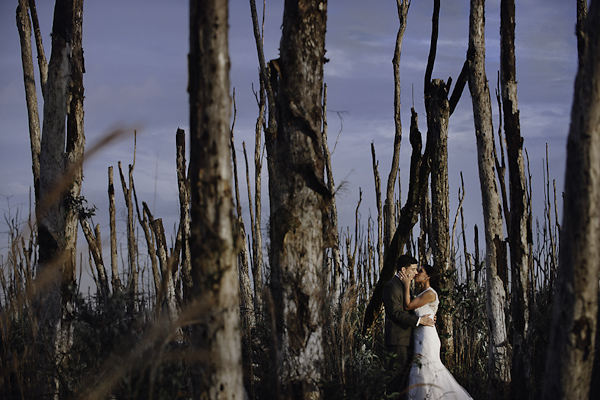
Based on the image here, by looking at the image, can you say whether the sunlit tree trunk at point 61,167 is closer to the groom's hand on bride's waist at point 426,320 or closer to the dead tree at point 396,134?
the groom's hand on bride's waist at point 426,320

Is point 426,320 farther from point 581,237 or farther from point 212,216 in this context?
point 212,216

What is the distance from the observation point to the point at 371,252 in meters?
8.95

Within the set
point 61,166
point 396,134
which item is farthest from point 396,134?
point 61,166

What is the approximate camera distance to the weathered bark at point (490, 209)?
5.29 m

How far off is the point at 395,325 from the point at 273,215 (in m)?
2.21

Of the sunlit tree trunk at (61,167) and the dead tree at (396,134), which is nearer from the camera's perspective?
the sunlit tree trunk at (61,167)

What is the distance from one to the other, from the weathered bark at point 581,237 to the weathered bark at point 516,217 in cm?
179

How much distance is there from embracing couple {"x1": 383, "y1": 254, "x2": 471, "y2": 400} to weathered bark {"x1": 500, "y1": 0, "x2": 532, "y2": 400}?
0.58m

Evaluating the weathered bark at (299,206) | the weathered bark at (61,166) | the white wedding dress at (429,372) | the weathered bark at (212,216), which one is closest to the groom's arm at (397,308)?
the white wedding dress at (429,372)

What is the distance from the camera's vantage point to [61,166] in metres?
4.84

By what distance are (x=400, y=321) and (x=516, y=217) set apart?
1.34 meters

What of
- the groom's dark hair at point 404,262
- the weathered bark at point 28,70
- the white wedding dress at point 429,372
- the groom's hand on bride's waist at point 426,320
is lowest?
the white wedding dress at point 429,372

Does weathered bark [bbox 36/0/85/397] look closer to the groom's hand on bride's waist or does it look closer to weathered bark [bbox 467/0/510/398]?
the groom's hand on bride's waist

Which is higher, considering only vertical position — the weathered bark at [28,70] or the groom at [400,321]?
the weathered bark at [28,70]
